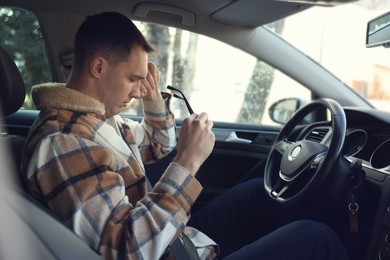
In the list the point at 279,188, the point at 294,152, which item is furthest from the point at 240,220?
the point at 294,152

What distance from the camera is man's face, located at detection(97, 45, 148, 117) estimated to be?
149 centimetres

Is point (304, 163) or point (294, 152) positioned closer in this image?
point (304, 163)

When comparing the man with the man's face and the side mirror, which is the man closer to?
the man's face

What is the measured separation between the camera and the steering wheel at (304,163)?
1.78m

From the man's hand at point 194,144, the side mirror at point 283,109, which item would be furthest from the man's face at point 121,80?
the side mirror at point 283,109

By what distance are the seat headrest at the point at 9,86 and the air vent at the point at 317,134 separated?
1208 millimetres

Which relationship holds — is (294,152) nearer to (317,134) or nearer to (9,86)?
(317,134)

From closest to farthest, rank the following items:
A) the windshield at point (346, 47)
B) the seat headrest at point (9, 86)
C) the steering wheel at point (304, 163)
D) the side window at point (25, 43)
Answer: the seat headrest at point (9, 86) < the steering wheel at point (304, 163) < the side window at point (25, 43) < the windshield at point (346, 47)

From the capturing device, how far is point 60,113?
4.64 feet

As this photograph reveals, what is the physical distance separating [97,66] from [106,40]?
0.28ft

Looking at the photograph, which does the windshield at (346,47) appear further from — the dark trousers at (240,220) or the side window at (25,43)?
the side window at (25,43)

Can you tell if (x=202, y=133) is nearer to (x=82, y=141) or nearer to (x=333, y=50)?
(x=82, y=141)

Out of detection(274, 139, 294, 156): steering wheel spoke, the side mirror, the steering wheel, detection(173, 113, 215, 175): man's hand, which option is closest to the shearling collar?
detection(173, 113, 215, 175): man's hand

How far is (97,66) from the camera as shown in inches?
58.1
